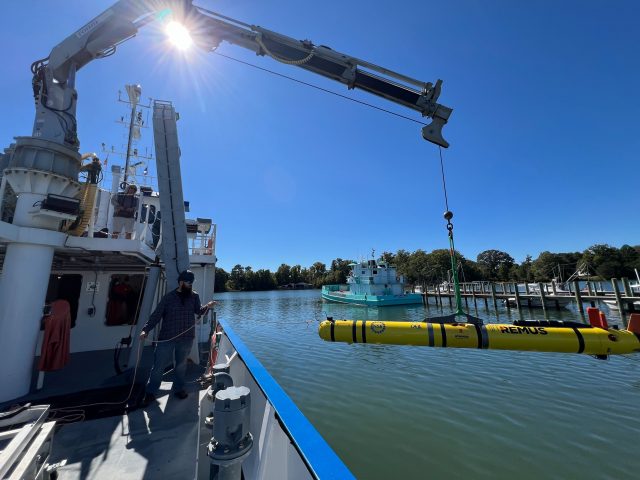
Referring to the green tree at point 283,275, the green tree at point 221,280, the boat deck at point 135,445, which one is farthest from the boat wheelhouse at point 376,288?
the green tree at point 283,275

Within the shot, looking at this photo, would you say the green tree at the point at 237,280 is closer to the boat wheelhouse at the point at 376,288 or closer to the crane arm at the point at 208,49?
the boat wheelhouse at the point at 376,288

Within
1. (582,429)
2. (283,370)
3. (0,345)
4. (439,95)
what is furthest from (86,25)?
(582,429)

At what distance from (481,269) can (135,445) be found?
88.7m

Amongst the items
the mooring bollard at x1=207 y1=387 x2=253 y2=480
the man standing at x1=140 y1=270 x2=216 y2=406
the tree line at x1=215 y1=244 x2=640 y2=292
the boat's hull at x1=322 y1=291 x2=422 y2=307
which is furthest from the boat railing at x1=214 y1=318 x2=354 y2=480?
the tree line at x1=215 y1=244 x2=640 y2=292

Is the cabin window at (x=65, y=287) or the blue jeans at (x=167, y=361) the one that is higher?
the cabin window at (x=65, y=287)

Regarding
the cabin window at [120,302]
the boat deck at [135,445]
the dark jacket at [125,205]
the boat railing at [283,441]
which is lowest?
the boat deck at [135,445]

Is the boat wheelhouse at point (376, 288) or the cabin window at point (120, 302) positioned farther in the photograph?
the boat wheelhouse at point (376, 288)

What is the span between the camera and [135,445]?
3207 mm

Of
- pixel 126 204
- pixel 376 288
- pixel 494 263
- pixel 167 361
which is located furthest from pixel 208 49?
pixel 494 263

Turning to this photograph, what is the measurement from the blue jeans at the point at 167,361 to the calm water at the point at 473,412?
10.6 ft

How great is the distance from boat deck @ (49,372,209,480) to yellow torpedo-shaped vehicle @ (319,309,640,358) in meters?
2.53

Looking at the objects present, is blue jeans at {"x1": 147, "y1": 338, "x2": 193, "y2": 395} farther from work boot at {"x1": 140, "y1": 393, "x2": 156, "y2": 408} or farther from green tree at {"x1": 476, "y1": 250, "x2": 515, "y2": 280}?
green tree at {"x1": 476, "y1": 250, "x2": 515, "y2": 280}

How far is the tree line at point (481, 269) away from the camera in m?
66.5

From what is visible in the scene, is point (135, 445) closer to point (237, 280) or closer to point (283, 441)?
point (283, 441)
